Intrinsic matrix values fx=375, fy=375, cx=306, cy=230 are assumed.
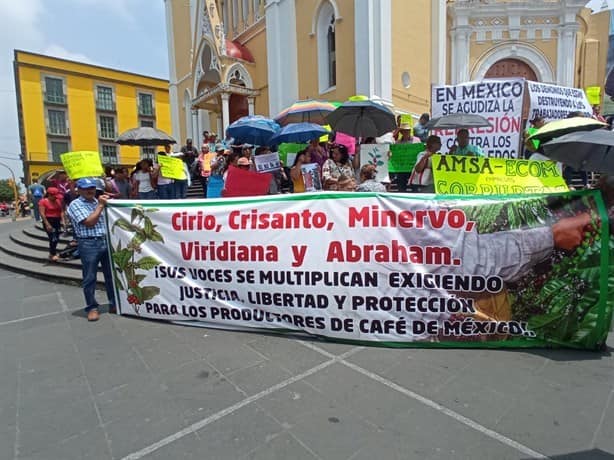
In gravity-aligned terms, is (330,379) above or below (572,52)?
below

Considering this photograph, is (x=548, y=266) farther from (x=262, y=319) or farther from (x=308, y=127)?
(x=308, y=127)

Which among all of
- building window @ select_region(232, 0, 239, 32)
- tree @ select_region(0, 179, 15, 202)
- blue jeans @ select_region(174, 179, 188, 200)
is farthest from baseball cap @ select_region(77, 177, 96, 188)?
tree @ select_region(0, 179, 15, 202)

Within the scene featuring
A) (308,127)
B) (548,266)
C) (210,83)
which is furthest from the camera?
(210,83)

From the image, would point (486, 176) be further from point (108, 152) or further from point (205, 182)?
point (108, 152)

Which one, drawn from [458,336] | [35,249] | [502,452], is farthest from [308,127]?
[35,249]

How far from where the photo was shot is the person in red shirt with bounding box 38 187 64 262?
763cm

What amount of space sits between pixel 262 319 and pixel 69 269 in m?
5.11

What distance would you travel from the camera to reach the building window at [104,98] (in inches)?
1844

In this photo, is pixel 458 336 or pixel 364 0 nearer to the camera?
pixel 458 336

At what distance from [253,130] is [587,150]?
628 centimetres

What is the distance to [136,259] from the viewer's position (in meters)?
4.45

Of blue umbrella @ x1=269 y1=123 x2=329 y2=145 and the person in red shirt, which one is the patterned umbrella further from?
the person in red shirt

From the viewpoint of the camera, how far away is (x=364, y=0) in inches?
489

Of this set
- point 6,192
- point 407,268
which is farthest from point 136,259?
point 6,192
